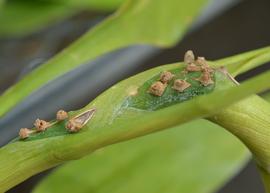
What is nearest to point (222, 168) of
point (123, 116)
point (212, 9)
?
point (123, 116)

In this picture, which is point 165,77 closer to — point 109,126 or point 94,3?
point 109,126

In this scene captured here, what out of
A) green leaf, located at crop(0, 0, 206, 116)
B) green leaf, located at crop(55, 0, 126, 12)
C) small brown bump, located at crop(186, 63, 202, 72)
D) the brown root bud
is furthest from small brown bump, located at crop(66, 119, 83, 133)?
green leaf, located at crop(55, 0, 126, 12)

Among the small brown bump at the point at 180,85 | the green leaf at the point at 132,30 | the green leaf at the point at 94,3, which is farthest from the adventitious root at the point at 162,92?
the green leaf at the point at 94,3

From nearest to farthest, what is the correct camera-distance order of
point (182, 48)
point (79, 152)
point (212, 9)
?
point (79, 152), point (212, 9), point (182, 48)

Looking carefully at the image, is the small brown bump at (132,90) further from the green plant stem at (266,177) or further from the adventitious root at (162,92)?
the green plant stem at (266,177)

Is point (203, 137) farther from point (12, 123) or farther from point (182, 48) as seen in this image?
point (182, 48)

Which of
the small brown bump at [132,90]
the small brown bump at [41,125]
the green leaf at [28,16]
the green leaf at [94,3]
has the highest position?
the green leaf at [28,16]

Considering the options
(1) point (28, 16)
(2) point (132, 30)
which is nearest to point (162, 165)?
(2) point (132, 30)
